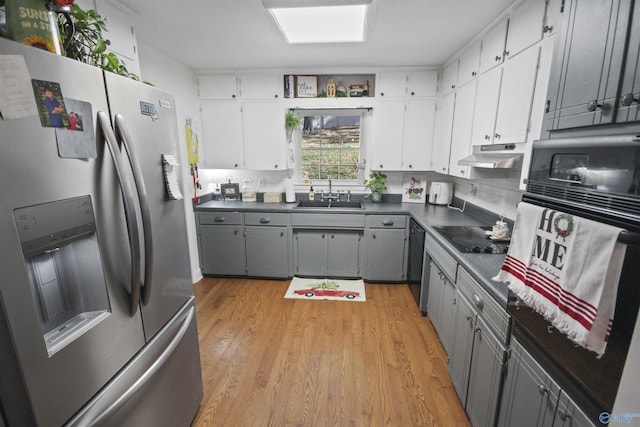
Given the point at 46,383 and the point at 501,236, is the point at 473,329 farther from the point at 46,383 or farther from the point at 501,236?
the point at 46,383

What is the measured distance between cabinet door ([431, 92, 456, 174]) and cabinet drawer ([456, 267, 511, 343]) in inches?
58.8

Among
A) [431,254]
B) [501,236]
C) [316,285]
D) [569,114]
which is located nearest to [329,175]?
[316,285]

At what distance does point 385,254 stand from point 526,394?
6.84ft

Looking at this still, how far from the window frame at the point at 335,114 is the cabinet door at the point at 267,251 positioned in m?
0.84

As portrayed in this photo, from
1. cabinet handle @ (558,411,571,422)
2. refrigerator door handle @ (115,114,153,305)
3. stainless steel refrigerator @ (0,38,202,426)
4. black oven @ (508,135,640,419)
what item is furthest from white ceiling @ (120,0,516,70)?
cabinet handle @ (558,411,571,422)

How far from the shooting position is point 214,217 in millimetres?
3250

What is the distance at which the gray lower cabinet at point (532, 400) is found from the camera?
0.88m

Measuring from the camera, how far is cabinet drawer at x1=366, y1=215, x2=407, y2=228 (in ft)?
10.0

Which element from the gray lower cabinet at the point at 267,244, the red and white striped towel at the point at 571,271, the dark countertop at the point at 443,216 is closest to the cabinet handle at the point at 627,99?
the red and white striped towel at the point at 571,271

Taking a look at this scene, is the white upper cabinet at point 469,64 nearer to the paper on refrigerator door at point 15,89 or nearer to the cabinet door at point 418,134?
the cabinet door at point 418,134

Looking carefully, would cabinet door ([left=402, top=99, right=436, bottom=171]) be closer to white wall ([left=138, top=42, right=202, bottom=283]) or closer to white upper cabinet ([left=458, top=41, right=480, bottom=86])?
white upper cabinet ([left=458, top=41, right=480, bottom=86])

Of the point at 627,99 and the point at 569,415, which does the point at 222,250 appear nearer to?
the point at 569,415

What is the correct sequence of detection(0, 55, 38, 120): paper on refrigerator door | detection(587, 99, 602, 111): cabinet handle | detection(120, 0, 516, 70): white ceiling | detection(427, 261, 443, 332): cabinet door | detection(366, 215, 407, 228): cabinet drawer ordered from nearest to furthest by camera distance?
detection(0, 55, 38, 120): paper on refrigerator door < detection(587, 99, 602, 111): cabinet handle < detection(120, 0, 516, 70): white ceiling < detection(427, 261, 443, 332): cabinet door < detection(366, 215, 407, 228): cabinet drawer

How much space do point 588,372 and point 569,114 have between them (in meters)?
0.83
